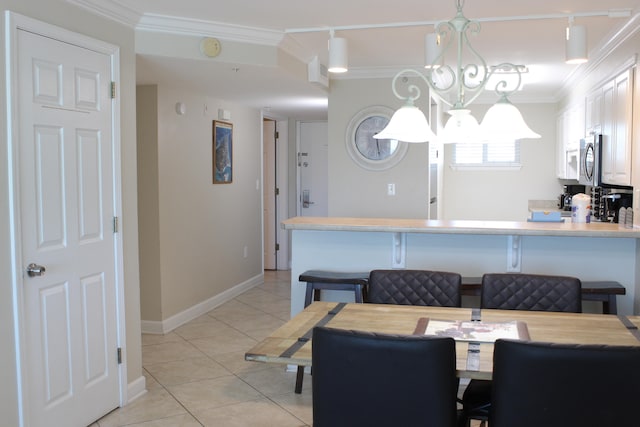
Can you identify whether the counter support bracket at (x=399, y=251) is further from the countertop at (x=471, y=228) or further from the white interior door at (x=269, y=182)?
the white interior door at (x=269, y=182)

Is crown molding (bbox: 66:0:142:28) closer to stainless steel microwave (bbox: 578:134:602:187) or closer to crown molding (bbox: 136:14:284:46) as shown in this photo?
crown molding (bbox: 136:14:284:46)

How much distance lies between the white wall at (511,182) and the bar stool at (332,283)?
469cm

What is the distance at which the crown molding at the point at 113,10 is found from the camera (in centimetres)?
329

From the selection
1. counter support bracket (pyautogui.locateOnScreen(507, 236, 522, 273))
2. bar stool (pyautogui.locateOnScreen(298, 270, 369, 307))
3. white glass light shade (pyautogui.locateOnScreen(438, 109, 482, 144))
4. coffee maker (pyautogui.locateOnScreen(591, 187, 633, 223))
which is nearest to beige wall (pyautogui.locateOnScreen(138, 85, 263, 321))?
bar stool (pyautogui.locateOnScreen(298, 270, 369, 307))

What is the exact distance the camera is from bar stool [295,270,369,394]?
3.82 metres

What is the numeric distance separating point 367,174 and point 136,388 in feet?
9.83

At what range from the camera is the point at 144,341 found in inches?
200

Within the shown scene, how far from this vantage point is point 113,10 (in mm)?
3504

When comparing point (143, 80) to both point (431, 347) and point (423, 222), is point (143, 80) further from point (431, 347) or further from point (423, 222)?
point (431, 347)

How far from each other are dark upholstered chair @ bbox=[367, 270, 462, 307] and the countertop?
0.53 m

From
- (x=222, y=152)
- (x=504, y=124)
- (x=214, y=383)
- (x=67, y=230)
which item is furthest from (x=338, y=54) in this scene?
(x=222, y=152)

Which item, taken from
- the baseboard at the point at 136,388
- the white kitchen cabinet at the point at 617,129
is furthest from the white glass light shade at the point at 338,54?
the baseboard at the point at 136,388

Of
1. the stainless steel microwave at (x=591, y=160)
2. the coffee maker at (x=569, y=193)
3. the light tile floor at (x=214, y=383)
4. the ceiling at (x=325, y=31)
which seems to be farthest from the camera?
the coffee maker at (x=569, y=193)

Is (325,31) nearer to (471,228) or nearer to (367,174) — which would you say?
(471,228)
